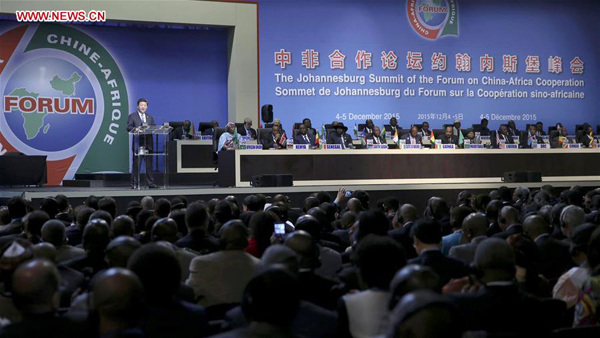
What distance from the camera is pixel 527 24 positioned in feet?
64.8

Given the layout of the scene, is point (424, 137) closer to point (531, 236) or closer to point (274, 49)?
point (274, 49)

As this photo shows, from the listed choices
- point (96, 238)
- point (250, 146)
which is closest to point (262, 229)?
point (96, 238)

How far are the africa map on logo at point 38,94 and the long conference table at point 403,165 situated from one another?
5.56 meters

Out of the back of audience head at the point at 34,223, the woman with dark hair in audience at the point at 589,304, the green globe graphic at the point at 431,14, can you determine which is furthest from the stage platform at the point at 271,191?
the woman with dark hair in audience at the point at 589,304

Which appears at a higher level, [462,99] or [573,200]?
[462,99]

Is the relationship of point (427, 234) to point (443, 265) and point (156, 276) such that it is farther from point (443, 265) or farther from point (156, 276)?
point (156, 276)

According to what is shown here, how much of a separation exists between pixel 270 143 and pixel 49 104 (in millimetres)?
6045

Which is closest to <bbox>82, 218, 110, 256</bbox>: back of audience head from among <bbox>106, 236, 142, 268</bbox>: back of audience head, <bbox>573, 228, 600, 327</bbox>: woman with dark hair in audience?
<bbox>106, 236, 142, 268</bbox>: back of audience head

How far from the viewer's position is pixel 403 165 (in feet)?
43.7

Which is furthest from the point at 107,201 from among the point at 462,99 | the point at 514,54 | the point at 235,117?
the point at 514,54

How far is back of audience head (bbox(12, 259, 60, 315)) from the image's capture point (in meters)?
2.35

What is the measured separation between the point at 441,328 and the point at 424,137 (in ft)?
51.4

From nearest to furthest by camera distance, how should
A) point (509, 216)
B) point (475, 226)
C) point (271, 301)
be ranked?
point (271, 301)
point (475, 226)
point (509, 216)

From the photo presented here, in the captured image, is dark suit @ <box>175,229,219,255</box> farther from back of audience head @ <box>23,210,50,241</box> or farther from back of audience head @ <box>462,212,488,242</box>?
back of audience head @ <box>462,212,488,242</box>
